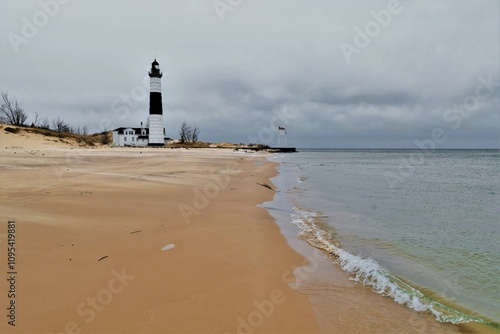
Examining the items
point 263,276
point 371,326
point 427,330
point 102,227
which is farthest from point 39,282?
A: point 427,330

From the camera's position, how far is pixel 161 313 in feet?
9.90

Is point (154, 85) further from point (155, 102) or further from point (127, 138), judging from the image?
point (127, 138)

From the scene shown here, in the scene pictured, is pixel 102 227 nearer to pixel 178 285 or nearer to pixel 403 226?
pixel 178 285

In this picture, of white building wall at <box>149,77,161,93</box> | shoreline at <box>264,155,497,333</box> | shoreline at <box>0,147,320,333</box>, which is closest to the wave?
shoreline at <box>264,155,497,333</box>

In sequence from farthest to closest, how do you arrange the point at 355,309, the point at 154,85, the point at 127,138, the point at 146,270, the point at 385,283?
the point at 127,138, the point at 154,85, the point at 385,283, the point at 146,270, the point at 355,309

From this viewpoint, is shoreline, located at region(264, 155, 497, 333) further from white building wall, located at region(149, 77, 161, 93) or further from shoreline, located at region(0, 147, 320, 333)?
white building wall, located at region(149, 77, 161, 93)

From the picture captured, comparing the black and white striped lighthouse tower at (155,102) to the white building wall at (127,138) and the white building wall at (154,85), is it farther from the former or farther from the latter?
the white building wall at (127,138)

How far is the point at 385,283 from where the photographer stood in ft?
14.3

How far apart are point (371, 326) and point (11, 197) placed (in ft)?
26.6

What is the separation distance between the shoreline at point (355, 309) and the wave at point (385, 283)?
99mm

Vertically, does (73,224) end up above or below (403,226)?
above

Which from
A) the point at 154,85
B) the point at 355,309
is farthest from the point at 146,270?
the point at 154,85

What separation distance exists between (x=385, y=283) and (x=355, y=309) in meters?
1.02

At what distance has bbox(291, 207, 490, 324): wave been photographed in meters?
3.66
